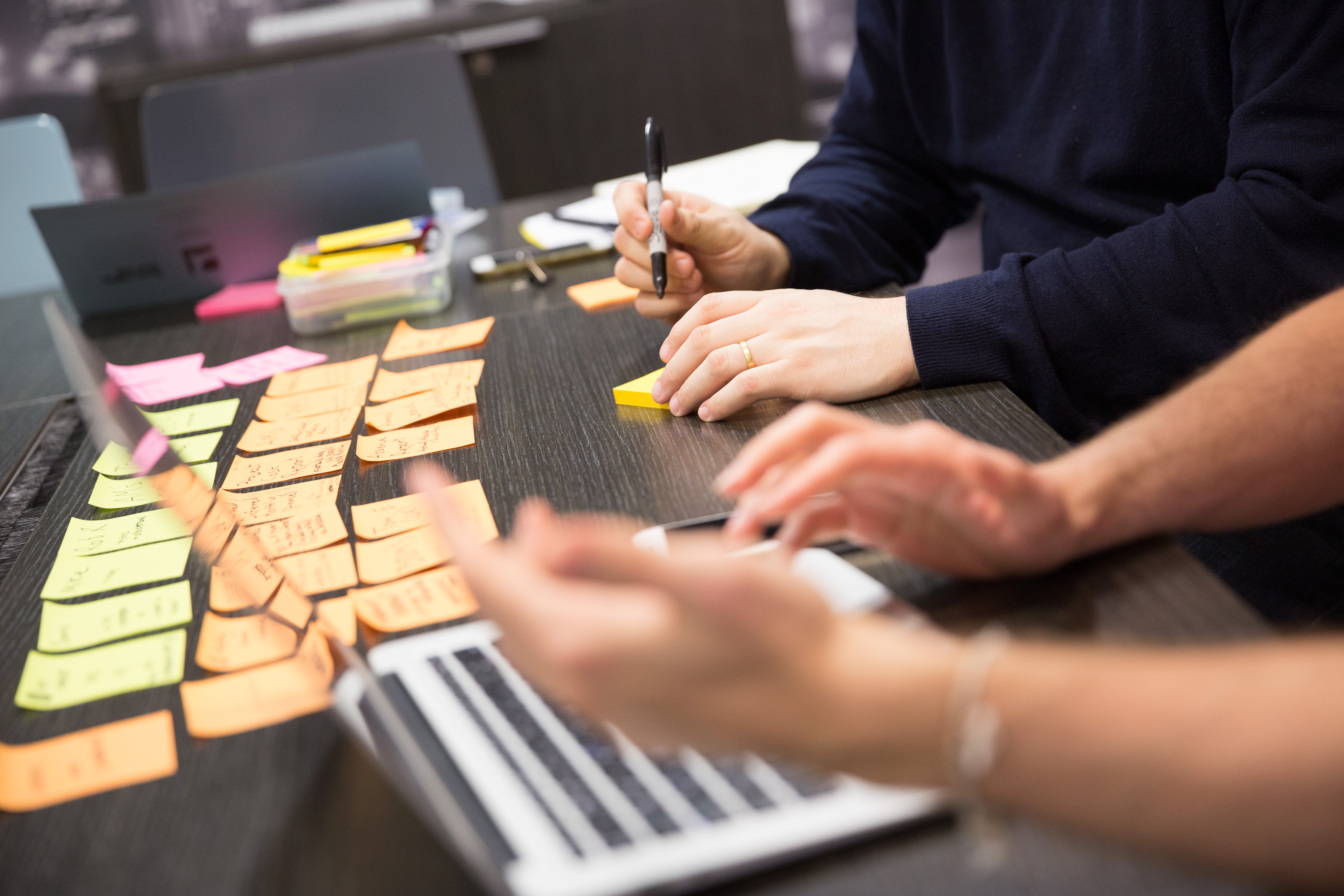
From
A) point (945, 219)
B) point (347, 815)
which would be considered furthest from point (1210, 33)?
point (347, 815)

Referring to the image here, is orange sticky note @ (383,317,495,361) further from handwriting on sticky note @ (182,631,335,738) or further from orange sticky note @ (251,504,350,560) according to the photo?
handwriting on sticky note @ (182,631,335,738)

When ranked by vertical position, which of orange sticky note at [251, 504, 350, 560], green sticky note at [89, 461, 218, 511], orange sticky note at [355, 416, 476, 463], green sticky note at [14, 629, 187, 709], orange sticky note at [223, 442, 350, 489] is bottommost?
orange sticky note at [355, 416, 476, 463]

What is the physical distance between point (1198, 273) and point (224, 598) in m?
0.72

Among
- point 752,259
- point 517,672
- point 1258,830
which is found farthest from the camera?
point 752,259

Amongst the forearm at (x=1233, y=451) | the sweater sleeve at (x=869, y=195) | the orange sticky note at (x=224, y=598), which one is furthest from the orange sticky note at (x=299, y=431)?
the forearm at (x=1233, y=451)

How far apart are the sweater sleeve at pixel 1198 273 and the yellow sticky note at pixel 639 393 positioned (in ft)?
0.70

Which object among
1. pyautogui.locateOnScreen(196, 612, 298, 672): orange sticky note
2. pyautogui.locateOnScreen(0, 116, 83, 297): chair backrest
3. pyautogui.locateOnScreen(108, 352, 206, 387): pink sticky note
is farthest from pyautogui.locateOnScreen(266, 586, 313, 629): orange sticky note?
pyautogui.locateOnScreen(0, 116, 83, 297): chair backrest

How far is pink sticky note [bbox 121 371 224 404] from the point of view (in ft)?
3.43

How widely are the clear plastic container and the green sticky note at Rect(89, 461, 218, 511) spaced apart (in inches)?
13.8

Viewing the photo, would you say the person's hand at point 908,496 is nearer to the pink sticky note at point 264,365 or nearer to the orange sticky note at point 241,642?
the orange sticky note at point 241,642

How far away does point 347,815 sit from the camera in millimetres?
448

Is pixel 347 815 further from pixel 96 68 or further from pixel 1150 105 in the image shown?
pixel 96 68

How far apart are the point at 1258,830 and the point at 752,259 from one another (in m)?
0.77

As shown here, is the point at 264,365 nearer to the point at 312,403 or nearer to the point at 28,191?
the point at 312,403
